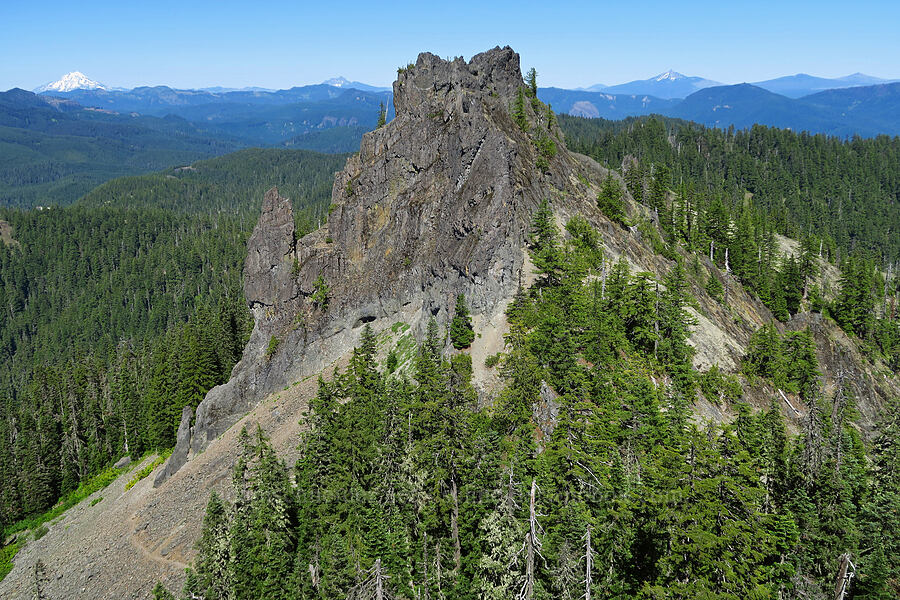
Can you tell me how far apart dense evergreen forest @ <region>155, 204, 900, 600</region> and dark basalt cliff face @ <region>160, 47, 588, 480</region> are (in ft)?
34.9

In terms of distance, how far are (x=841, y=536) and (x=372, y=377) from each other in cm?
3629

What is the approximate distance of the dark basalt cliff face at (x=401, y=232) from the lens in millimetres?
60656

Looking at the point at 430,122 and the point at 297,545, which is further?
the point at 430,122

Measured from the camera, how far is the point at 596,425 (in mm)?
34688

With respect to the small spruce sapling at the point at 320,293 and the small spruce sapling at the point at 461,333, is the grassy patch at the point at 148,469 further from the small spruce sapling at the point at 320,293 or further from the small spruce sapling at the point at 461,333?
the small spruce sapling at the point at 461,333

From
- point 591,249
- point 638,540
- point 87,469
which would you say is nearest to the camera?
point 638,540

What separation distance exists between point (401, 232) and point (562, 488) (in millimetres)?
45649

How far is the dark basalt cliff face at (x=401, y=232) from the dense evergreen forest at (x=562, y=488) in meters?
10.6

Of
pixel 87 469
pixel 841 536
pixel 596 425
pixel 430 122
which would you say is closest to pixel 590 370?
pixel 596 425

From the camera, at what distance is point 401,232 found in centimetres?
7138

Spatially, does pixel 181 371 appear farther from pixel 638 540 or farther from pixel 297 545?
pixel 638 540

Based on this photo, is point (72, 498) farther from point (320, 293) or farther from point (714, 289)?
point (714, 289)

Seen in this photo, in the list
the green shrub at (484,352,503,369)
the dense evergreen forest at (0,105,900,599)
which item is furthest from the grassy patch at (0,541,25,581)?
the green shrub at (484,352,503,369)

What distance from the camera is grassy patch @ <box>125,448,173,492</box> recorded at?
72750mm
